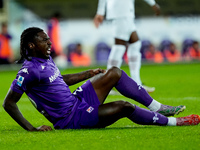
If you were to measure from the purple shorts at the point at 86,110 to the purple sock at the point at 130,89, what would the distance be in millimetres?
290

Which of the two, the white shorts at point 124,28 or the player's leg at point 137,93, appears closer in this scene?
the player's leg at point 137,93

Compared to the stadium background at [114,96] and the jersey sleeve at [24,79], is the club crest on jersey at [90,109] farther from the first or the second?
the jersey sleeve at [24,79]

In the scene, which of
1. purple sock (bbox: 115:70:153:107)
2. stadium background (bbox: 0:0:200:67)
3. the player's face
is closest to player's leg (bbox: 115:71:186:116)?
purple sock (bbox: 115:70:153:107)

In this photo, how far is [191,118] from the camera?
15.9 feet

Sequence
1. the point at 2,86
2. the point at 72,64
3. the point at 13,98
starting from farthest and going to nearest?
the point at 72,64
the point at 2,86
the point at 13,98

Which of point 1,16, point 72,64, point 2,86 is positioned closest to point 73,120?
point 2,86

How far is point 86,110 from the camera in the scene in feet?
15.3

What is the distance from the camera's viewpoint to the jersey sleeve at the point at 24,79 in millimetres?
4488

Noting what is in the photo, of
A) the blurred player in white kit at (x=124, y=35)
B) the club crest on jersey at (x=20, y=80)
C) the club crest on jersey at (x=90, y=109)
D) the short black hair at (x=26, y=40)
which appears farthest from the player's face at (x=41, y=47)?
the blurred player in white kit at (x=124, y=35)

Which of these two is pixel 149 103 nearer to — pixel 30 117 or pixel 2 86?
pixel 30 117

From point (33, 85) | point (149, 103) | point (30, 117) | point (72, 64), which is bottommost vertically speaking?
point (72, 64)

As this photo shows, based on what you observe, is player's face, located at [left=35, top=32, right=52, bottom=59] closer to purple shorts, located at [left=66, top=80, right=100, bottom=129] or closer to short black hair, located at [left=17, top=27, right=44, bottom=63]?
short black hair, located at [left=17, top=27, right=44, bottom=63]

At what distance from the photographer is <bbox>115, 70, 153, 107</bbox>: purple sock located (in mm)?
4988

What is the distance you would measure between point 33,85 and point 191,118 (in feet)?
5.25
